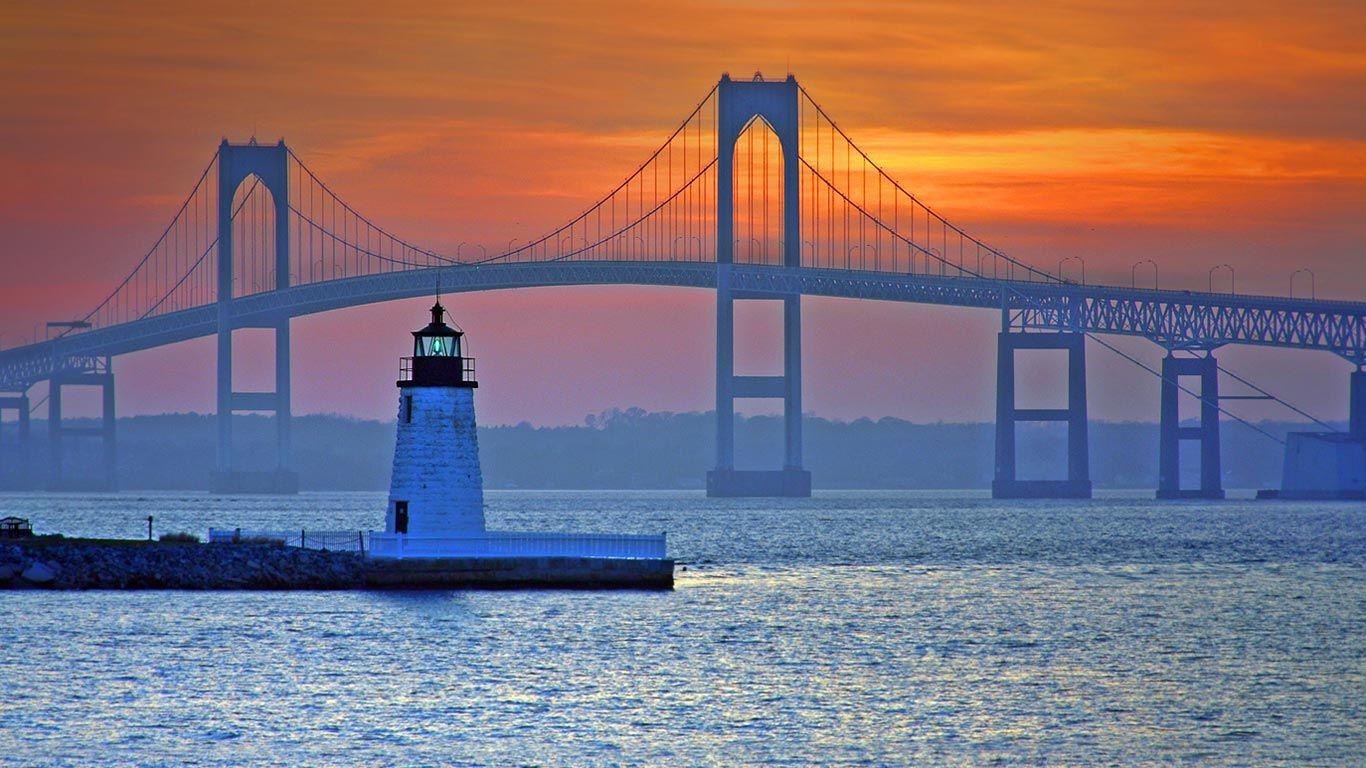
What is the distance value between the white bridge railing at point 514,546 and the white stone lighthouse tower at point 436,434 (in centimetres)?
47

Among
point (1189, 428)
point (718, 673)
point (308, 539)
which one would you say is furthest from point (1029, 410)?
point (718, 673)

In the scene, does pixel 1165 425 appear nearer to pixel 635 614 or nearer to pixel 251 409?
pixel 251 409

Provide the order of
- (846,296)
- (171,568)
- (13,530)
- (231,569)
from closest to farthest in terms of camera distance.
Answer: (171,568), (231,569), (13,530), (846,296)

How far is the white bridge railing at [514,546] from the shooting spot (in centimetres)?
2811

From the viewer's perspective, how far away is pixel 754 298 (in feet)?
257

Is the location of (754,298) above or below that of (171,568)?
above

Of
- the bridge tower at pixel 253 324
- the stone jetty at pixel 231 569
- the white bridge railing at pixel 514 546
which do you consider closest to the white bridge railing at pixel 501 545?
the white bridge railing at pixel 514 546

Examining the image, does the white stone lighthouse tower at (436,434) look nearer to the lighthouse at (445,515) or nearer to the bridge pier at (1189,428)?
the lighthouse at (445,515)

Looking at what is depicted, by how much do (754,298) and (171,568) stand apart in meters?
49.7

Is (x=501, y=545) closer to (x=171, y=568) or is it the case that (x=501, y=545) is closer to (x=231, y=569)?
(x=231, y=569)

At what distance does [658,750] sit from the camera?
17.7m

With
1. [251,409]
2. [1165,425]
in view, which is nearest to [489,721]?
[1165,425]

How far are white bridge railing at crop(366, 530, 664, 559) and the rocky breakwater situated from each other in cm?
84

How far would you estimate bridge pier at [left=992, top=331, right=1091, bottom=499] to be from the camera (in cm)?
8056
